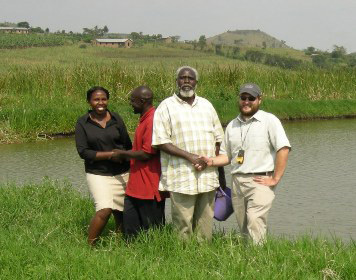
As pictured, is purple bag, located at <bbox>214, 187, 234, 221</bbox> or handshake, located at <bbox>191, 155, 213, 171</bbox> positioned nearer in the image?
handshake, located at <bbox>191, 155, 213, 171</bbox>

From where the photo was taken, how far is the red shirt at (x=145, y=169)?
5379mm

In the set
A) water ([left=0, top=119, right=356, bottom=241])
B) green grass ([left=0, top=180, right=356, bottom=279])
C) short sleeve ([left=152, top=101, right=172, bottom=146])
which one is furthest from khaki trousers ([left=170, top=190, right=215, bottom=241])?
water ([left=0, top=119, right=356, bottom=241])

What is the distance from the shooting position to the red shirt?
5.38m

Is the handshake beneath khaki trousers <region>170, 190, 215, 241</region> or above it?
A: above

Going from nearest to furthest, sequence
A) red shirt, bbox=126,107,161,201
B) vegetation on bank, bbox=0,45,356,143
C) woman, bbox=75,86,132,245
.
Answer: red shirt, bbox=126,107,161,201 → woman, bbox=75,86,132,245 → vegetation on bank, bbox=0,45,356,143

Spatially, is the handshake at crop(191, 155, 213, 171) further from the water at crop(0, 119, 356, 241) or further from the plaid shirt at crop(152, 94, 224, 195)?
the water at crop(0, 119, 356, 241)

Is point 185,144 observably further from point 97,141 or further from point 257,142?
point 97,141

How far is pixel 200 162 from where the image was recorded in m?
5.07

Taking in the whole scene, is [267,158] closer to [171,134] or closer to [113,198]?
[171,134]

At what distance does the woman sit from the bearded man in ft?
1.96

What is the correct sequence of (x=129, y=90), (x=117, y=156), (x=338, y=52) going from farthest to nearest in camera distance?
(x=338, y=52), (x=129, y=90), (x=117, y=156)

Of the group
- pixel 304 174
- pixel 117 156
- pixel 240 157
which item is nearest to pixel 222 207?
pixel 240 157

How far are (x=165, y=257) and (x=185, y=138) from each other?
0.94m

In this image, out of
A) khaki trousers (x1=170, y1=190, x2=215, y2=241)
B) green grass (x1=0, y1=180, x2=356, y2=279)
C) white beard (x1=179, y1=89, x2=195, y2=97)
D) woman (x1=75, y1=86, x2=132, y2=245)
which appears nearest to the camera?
green grass (x1=0, y1=180, x2=356, y2=279)
